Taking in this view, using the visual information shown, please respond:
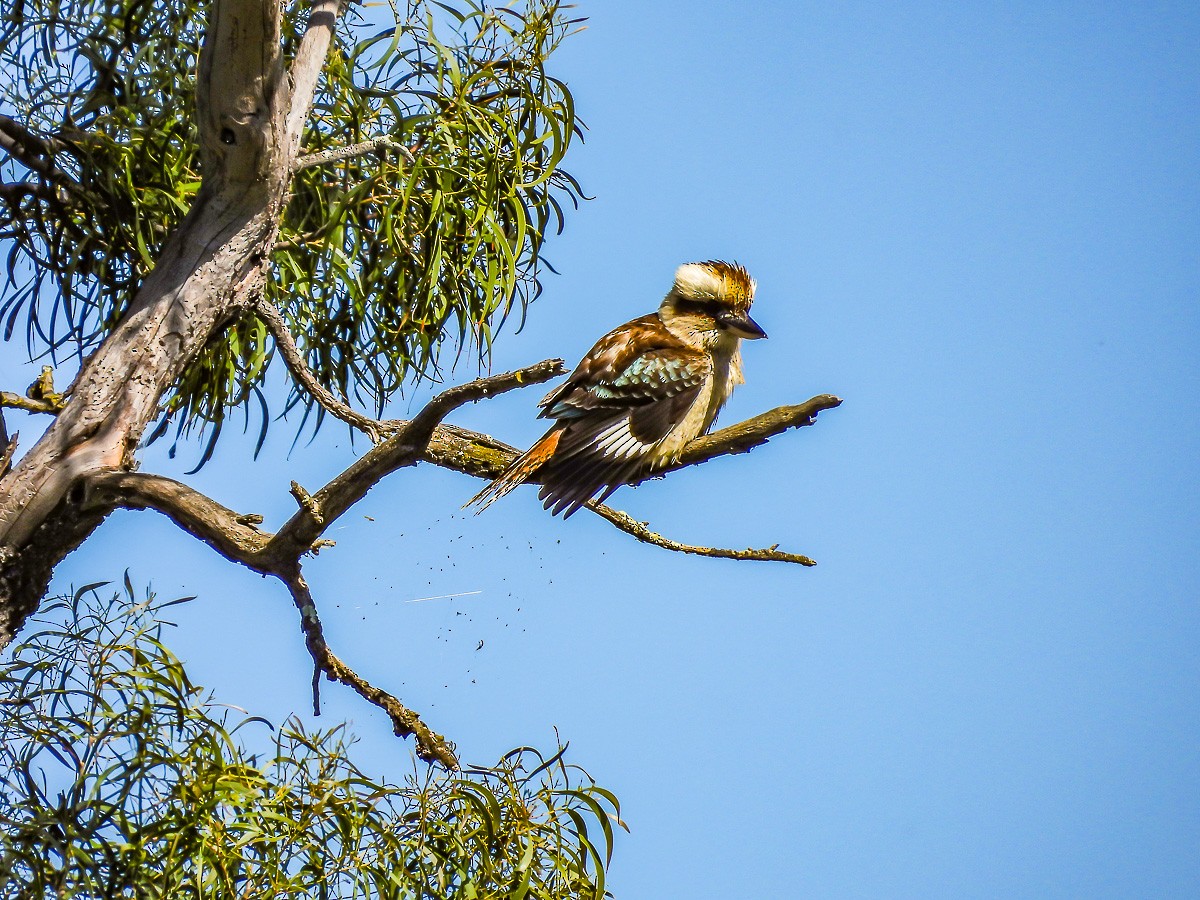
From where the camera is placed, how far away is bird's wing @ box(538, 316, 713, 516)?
2.91 meters

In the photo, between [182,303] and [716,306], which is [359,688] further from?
[716,306]

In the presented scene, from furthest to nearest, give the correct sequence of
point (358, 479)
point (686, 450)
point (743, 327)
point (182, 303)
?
1. point (743, 327)
2. point (686, 450)
3. point (182, 303)
4. point (358, 479)

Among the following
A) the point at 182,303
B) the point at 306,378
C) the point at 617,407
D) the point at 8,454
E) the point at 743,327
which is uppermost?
the point at 743,327

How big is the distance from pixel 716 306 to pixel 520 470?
92cm

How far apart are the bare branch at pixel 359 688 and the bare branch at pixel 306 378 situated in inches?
15.9

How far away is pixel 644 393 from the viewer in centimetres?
320

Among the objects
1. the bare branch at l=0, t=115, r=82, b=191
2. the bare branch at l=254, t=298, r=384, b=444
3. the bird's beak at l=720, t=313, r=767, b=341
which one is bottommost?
the bare branch at l=254, t=298, r=384, b=444

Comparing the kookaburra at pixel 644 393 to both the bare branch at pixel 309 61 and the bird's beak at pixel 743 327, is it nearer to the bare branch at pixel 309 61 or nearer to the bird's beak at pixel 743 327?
the bird's beak at pixel 743 327

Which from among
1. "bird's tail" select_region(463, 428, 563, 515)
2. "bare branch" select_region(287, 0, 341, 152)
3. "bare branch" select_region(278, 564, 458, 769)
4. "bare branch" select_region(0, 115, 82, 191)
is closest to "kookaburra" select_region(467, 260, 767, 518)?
"bird's tail" select_region(463, 428, 563, 515)

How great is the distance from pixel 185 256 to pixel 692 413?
1.44 meters

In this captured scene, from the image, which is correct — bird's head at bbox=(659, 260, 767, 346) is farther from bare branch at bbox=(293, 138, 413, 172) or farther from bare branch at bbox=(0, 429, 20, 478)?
bare branch at bbox=(0, 429, 20, 478)

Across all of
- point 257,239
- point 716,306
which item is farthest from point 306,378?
point 716,306

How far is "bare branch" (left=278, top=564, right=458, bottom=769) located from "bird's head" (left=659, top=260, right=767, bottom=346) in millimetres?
1415

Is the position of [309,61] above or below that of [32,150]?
above
